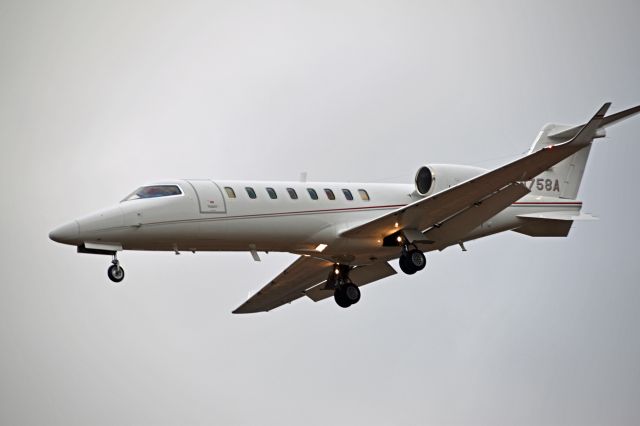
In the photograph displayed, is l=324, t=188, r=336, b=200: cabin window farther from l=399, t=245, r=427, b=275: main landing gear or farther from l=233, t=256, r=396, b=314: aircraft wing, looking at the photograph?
l=233, t=256, r=396, b=314: aircraft wing

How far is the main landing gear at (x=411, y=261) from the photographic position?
27.5 metres

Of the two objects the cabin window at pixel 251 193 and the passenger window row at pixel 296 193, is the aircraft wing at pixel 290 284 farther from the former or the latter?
the cabin window at pixel 251 193

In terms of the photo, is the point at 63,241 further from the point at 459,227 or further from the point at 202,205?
the point at 459,227

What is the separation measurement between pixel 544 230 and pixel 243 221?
28.6ft

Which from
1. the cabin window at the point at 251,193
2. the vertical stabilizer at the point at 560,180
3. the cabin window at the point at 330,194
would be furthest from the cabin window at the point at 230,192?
the vertical stabilizer at the point at 560,180

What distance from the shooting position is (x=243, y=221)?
26141 millimetres

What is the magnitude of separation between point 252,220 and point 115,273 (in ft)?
11.5

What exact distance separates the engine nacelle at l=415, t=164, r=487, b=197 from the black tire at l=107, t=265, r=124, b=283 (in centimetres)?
805

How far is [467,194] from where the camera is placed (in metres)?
26.6

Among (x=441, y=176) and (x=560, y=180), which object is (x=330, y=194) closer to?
(x=441, y=176)

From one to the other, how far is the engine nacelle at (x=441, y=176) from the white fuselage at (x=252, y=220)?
542 mm

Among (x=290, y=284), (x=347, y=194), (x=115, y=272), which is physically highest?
(x=347, y=194)

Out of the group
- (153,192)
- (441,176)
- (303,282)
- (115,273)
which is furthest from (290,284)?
(115,273)

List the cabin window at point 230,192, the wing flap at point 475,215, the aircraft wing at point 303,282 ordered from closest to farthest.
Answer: the cabin window at point 230,192 → the wing flap at point 475,215 → the aircraft wing at point 303,282
